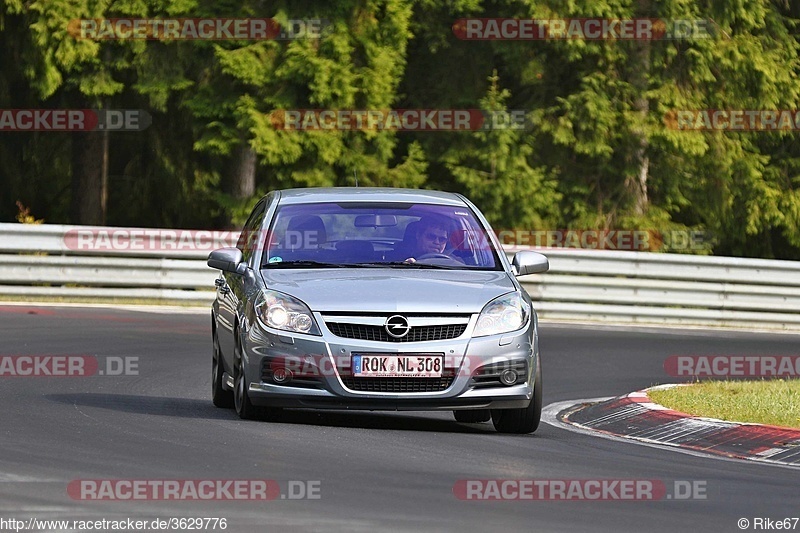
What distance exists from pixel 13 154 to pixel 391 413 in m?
21.5

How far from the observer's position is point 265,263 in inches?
476

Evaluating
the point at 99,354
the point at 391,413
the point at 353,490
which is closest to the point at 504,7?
the point at 99,354

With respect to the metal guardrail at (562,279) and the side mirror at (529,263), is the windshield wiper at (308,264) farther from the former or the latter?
the metal guardrail at (562,279)

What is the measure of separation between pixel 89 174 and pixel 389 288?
75.4 feet

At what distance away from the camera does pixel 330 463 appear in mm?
9633

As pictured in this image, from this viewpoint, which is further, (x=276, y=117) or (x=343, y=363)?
(x=276, y=117)

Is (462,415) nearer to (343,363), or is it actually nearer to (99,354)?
(343,363)

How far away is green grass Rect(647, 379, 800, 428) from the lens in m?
12.5

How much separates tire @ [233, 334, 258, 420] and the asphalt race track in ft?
0.39

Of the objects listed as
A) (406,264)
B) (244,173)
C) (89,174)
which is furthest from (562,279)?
(89,174)

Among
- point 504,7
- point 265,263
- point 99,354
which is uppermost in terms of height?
point 504,7

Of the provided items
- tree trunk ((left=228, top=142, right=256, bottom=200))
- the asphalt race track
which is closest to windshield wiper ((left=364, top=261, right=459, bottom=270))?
the asphalt race track

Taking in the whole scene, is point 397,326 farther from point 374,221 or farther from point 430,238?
point 374,221

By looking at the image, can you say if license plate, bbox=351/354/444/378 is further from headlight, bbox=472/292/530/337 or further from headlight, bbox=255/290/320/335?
headlight, bbox=472/292/530/337
